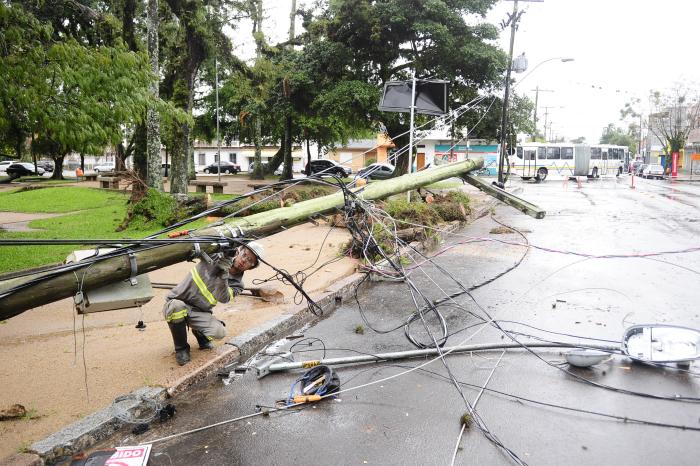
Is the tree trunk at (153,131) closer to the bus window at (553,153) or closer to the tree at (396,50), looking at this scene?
the tree at (396,50)

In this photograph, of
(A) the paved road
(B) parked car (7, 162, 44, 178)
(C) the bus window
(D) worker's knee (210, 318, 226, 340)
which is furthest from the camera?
(C) the bus window

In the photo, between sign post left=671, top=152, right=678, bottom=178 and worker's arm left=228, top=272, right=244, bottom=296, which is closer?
worker's arm left=228, top=272, right=244, bottom=296

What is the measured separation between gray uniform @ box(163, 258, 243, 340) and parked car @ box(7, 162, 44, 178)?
4483cm

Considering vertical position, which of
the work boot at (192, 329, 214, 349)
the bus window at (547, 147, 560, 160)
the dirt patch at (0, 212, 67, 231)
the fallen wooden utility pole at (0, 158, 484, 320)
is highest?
the bus window at (547, 147, 560, 160)

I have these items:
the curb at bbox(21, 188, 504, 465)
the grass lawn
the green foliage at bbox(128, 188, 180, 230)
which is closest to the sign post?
the grass lawn

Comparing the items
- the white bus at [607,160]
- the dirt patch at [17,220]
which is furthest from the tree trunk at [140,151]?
the white bus at [607,160]

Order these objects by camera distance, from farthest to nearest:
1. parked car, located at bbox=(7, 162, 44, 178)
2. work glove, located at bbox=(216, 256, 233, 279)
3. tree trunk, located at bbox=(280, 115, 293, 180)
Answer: parked car, located at bbox=(7, 162, 44, 178) → tree trunk, located at bbox=(280, 115, 293, 180) → work glove, located at bbox=(216, 256, 233, 279)

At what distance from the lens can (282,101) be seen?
26.9m

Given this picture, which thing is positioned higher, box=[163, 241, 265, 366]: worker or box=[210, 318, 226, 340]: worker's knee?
box=[163, 241, 265, 366]: worker

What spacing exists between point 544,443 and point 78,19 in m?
16.8

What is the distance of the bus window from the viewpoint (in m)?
45.2

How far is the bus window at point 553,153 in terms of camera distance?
4525 cm

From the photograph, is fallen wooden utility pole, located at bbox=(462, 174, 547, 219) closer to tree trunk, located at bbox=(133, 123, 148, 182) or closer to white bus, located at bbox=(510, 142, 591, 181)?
tree trunk, located at bbox=(133, 123, 148, 182)

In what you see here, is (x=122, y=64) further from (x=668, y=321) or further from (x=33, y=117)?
(x=668, y=321)
